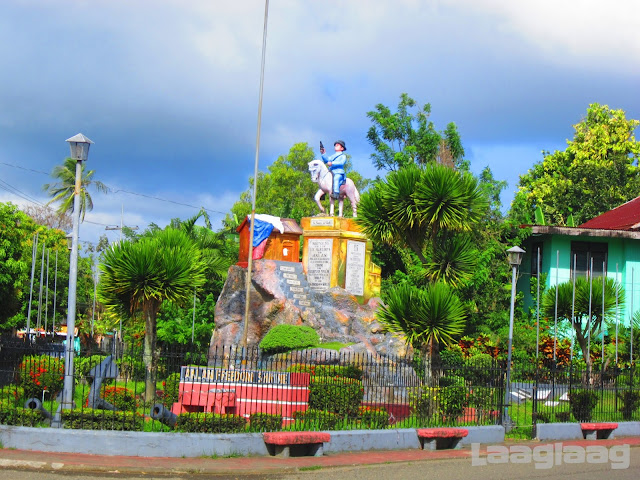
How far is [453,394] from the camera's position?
15.7 metres

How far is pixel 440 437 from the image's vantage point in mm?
14078

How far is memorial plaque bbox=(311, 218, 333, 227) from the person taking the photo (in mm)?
25766

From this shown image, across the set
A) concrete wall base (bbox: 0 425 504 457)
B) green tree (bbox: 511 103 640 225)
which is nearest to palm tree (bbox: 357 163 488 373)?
concrete wall base (bbox: 0 425 504 457)

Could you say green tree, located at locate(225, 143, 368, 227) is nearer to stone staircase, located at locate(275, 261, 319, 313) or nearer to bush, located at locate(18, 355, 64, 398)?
stone staircase, located at locate(275, 261, 319, 313)

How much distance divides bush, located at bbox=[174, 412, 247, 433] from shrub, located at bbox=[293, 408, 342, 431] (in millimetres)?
1453

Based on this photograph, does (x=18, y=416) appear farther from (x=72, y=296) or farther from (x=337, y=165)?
(x=337, y=165)

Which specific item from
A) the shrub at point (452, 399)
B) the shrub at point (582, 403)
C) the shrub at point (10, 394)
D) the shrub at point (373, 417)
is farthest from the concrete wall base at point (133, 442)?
the shrub at point (582, 403)

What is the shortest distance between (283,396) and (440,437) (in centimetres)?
300

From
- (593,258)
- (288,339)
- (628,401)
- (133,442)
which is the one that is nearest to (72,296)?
(133,442)

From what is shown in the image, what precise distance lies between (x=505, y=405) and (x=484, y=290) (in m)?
18.5

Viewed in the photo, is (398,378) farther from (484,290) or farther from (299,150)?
(299,150)

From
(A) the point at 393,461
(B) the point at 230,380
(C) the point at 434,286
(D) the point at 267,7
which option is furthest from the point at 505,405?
(D) the point at 267,7

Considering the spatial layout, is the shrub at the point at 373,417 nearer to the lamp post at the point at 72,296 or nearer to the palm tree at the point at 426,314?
the palm tree at the point at 426,314

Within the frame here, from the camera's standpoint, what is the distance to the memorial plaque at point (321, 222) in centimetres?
2577
